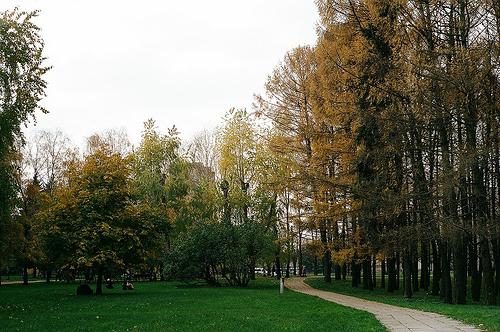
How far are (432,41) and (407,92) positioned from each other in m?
2.51

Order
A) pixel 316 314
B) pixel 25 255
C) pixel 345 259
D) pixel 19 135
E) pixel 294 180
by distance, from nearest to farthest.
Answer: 1. pixel 316 314
2. pixel 19 135
3. pixel 294 180
4. pixel 345 259
5. pixel 25 255

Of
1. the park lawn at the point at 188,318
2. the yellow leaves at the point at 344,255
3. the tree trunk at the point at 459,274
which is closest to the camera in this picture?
the park lawn at the point at 188,318

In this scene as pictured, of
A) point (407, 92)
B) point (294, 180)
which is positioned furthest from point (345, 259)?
point (407, 92)

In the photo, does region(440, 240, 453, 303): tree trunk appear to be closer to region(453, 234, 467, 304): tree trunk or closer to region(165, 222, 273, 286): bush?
region(453, 234, 467, 304): tree trunk

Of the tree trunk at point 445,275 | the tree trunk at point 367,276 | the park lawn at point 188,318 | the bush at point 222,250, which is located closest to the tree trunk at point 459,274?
the tree trunk at point 445,275

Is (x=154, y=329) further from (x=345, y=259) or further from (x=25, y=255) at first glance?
(x=25, y=255)

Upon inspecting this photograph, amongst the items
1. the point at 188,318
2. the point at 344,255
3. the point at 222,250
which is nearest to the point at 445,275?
the point at 344,255

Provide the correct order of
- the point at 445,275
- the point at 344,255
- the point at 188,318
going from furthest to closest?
the point at 344,255 → the point at 445,275 → the point at 188,318

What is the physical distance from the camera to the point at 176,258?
3562 centimetres

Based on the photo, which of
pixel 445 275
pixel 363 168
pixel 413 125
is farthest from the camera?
pixel 363 168

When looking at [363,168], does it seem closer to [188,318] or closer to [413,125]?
[413,125]

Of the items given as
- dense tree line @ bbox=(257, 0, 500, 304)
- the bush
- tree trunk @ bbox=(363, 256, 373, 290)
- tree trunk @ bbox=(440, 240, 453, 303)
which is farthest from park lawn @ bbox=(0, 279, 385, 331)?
the bush

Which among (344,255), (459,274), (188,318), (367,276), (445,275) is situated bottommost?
(188,318)

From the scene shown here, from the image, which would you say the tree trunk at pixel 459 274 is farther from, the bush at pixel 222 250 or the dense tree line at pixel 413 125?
the bush at pixel 222 250
